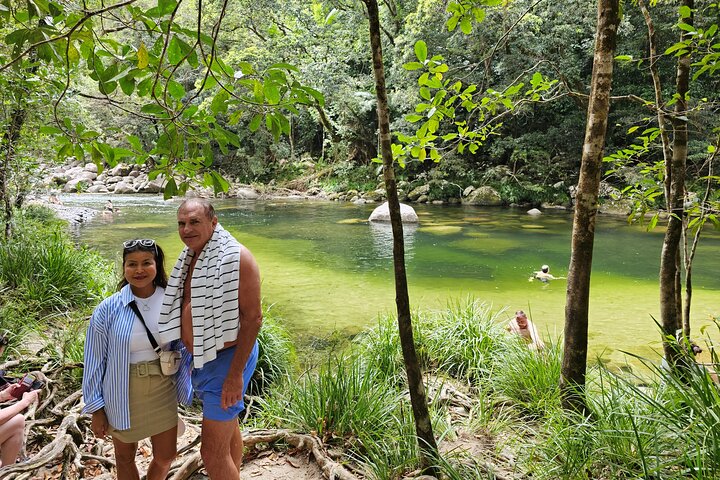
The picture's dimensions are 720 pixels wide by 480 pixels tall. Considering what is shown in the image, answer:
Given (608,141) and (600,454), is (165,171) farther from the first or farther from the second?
(608,141)

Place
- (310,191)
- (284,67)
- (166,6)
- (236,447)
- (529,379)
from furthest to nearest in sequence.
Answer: (310,191) < (529,379) < (236,447) < (284,67) < (166,6)

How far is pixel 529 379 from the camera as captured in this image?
360 centimetres

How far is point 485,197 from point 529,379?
61.8ft

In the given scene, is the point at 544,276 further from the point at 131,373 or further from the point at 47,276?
the point at 131,373

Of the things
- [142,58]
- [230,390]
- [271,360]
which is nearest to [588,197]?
[230,390]

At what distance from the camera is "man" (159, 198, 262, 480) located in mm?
2012

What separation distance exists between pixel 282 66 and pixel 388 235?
12.7 metres

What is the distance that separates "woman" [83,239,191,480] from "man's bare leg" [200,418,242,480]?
235 mm

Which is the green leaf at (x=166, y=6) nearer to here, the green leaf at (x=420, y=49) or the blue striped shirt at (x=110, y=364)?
the green leaf at (x=420, y=49)

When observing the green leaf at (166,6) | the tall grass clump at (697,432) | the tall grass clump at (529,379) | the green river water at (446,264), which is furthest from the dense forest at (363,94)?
the green river water at (446,264)

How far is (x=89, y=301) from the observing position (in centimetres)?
564

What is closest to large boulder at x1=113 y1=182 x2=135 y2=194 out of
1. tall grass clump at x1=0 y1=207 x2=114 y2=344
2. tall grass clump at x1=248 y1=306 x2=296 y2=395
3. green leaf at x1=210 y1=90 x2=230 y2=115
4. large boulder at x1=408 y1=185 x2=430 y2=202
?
large boulder at x1=408 y1=185 x2=430 y2=202

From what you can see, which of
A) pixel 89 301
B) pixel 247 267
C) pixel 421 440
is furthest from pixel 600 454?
pixel 89 301

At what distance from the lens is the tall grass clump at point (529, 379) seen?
132 inches
